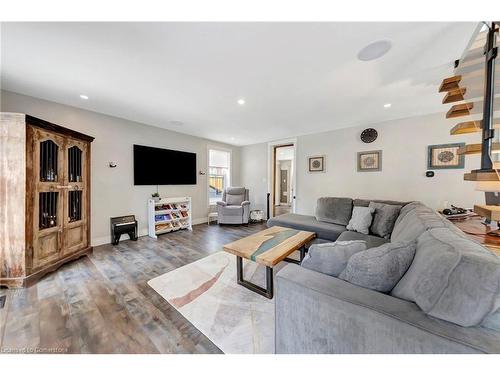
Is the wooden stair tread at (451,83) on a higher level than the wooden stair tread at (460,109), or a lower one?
higher

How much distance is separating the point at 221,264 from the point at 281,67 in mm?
2508

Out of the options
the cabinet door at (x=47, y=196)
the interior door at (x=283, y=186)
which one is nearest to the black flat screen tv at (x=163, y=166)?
the cabinet door at (x=47, y=196)

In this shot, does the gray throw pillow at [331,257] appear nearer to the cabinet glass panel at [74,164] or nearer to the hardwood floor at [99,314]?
the hardwood floor at [99,314]

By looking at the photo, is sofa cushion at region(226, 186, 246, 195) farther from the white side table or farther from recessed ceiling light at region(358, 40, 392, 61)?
recessed ceiling light at region(358, 40, 392, 61)

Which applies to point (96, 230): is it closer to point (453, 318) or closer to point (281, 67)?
point (281, 67)

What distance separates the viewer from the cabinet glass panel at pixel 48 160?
86.9 inches

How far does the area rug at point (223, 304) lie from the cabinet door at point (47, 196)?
1432 millimetres

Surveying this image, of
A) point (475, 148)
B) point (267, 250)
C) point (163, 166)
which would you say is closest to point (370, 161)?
point (475, 148)

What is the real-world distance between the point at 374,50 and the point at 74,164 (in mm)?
3965

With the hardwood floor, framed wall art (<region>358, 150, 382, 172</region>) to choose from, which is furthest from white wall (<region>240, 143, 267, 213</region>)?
the hardwood floor

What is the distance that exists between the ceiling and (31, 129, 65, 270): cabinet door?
29.8 inches

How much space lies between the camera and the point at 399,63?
183 centimetres
